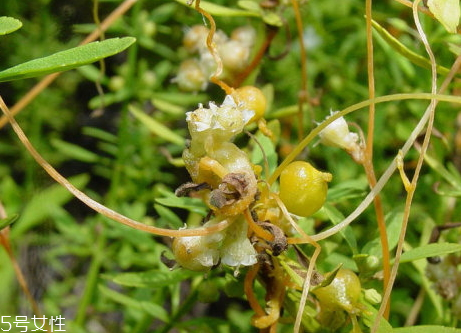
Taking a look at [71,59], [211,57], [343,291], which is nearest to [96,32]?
[211,57]

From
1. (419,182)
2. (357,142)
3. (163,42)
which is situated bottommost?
(163,42)

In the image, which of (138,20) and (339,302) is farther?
(138,20)

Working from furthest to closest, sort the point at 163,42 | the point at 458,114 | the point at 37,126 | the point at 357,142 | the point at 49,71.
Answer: the point at 163,42
the point at 37,126
the point at 458,114
the point at 357,142
the point at 49,71

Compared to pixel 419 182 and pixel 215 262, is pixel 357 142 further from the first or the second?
pixel 419 182

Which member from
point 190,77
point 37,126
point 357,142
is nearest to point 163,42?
point 37,126

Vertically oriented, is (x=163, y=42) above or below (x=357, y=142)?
below

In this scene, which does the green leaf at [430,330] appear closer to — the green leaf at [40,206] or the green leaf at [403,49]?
the green leaf at [403,49]

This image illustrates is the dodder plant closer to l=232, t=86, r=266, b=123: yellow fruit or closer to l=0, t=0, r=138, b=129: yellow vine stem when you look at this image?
l=232, t=86, r=266, b=123: yellow fruit
